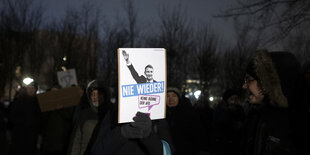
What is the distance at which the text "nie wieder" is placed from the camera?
229cm

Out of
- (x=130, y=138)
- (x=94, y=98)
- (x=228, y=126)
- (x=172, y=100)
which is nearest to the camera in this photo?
(x=130, y=138)

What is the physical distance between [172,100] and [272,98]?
2.67 meters

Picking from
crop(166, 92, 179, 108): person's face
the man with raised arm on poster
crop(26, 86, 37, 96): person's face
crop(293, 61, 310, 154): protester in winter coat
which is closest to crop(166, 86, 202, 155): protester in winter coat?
crop(166, 92, 179, 108): person's face

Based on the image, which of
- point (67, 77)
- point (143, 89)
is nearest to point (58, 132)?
point (143, 89)

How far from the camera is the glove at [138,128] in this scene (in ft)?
7.32

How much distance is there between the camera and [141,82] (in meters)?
2.35

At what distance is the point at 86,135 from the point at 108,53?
43.1 ft

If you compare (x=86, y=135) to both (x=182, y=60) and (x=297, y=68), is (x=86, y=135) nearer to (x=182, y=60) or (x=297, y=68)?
(x=297, y=68)

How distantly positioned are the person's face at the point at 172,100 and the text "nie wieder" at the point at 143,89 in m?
2.32

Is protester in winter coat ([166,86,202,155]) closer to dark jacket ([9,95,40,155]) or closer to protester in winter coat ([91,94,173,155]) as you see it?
protester in winter coat ([91,94,173,155])

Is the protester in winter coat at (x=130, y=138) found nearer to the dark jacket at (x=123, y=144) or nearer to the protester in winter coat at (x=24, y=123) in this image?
the dark jacket at (x=123, y=144)

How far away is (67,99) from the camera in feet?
21.6

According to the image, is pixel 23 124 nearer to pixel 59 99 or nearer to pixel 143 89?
pixel 59 99

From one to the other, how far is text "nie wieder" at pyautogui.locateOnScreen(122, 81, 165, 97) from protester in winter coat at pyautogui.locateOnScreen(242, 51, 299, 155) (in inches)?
33.3
